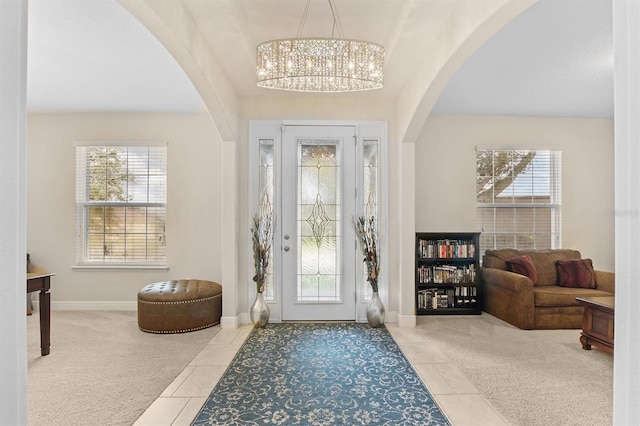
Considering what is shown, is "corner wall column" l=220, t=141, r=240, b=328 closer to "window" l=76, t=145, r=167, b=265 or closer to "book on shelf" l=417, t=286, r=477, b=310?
"window" l=76, t=145, r=167, b=265

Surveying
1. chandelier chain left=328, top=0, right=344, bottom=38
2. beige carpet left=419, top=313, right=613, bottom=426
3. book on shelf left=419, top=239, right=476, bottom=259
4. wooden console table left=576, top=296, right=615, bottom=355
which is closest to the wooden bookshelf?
book on shelf left=419, top=239, right=476, bottom=259

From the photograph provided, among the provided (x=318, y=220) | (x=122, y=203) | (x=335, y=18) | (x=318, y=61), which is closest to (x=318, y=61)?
(x=318, y=61)

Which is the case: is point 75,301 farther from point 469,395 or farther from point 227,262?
point 469,395

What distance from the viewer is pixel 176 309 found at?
473 cm

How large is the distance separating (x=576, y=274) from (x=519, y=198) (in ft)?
4.22

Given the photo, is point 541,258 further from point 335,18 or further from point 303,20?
point 303,20

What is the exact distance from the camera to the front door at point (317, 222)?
5.20 metres

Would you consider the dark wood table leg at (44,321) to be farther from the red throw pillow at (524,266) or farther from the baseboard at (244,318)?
the red throw pillow at (524,266)

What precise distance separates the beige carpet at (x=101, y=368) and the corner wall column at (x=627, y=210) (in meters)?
2.67

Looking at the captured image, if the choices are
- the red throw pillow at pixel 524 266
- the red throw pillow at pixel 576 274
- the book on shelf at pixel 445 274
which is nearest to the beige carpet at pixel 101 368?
the book on shelf at pixel 445 274

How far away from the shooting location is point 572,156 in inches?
245

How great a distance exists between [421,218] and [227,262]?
2681 millimetres

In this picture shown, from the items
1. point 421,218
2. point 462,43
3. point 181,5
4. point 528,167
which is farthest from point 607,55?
point 181,5

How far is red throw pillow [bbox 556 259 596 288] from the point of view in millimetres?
5363
